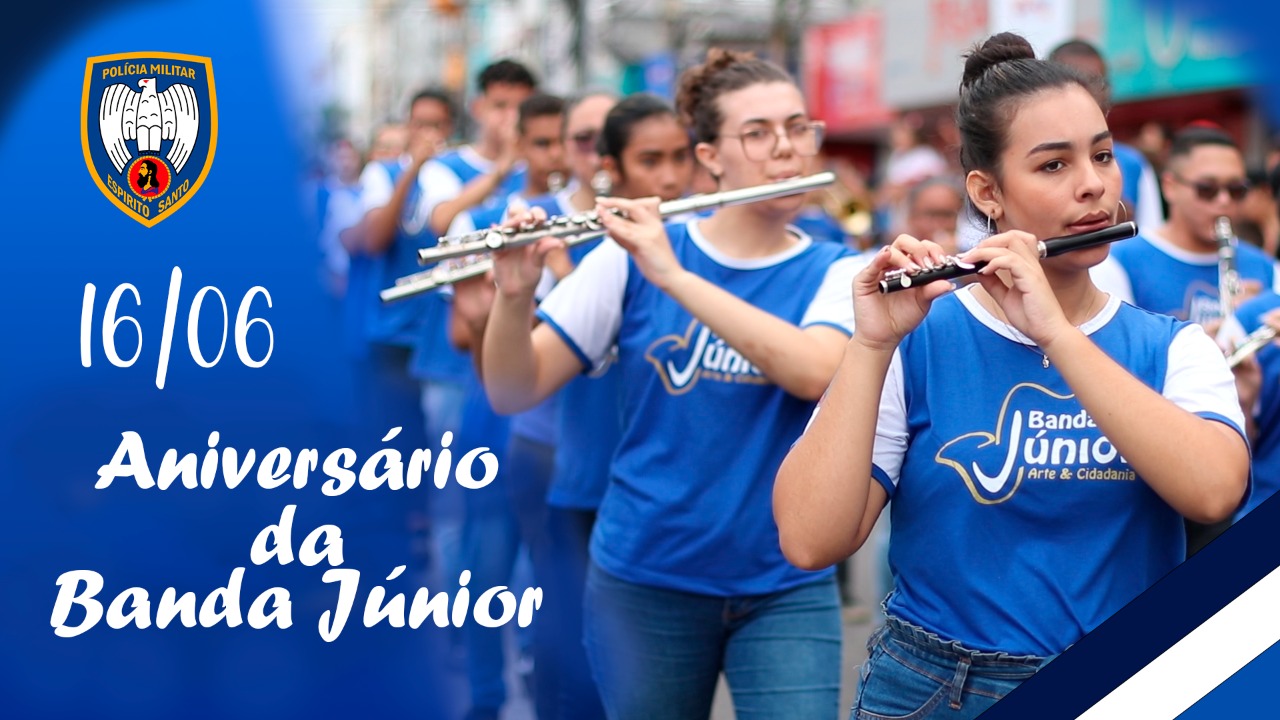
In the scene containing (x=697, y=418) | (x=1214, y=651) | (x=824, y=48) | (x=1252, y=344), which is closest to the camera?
(x=1214, y=651)

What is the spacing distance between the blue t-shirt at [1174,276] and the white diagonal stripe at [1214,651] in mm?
2626

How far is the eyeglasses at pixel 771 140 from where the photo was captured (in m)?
3.16

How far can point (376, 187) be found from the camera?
6.59 m

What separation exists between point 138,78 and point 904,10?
14782 mm

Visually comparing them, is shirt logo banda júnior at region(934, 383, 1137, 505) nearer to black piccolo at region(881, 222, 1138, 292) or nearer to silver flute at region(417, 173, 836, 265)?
black piccolo at region(881, 222, 1138, 292)

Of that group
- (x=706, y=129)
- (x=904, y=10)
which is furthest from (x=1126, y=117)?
(x=706, y=129)

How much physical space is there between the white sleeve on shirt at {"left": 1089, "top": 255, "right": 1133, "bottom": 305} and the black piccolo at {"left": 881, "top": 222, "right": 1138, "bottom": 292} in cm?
210

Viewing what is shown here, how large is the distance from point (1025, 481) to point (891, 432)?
211 millimetres

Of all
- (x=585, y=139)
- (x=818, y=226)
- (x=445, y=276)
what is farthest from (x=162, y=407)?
(x=818, y=226)

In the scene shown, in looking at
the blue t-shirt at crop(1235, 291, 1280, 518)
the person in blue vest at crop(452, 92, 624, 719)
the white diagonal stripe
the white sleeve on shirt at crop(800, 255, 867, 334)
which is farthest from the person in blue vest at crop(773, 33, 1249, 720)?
the blue t-shirt at crop(1235, 291, 1280, 518)

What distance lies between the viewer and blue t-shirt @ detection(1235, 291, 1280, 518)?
3.92 m

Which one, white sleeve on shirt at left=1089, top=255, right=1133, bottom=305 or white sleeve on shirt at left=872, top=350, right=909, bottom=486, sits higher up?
white sleeve on shirt at left=872, top=350, right=909, bottom=486

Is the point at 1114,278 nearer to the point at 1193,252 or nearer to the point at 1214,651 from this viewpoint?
the point at 1193,252

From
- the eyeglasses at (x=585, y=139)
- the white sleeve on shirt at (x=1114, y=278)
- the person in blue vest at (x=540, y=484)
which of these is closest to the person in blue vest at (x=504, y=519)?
the person in blue vest at (x=540, y=484)
